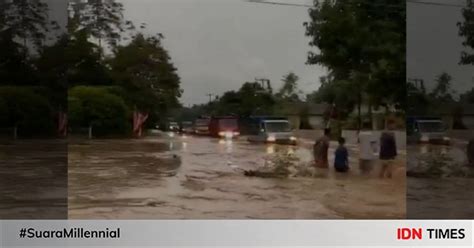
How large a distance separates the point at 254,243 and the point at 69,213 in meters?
1.10

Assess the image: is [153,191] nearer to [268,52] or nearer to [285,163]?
[285,163]

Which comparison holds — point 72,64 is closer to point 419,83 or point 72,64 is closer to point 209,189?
point 209,189

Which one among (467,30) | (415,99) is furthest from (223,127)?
(467,30)

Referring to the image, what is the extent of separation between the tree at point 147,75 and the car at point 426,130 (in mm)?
1410

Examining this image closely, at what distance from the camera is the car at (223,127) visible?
4402mm

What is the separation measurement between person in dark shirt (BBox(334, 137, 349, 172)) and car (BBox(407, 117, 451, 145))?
390mm

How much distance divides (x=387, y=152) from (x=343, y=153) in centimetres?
26

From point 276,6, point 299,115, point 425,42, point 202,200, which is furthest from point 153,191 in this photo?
point 425,42

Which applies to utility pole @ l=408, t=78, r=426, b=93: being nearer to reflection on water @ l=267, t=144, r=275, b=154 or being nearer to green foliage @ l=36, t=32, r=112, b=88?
reflection on water @ l=267, t=144, r=275, b=154

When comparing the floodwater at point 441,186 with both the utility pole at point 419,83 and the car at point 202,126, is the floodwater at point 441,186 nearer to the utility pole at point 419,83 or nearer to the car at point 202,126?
the utility pole at point 419,83

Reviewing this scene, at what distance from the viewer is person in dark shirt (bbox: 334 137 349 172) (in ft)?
14.4

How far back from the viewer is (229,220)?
426 cm

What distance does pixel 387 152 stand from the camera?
14.2ft

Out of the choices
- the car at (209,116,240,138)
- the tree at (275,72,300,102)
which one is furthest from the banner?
the tree at (275,72,300,102)
